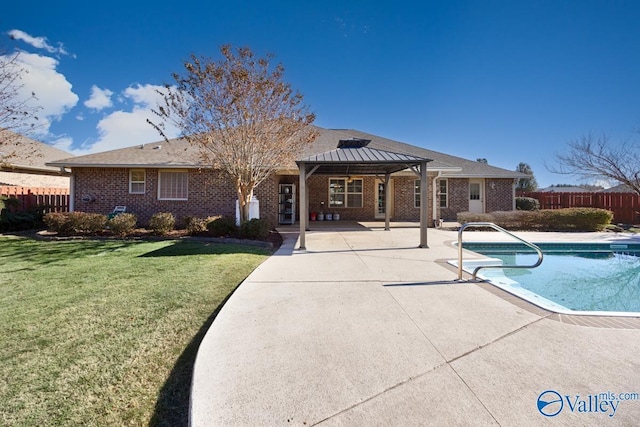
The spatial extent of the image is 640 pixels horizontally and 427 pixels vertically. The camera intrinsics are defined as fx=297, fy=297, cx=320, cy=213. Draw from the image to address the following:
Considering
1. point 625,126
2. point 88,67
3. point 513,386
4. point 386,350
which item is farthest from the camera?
point 625,126

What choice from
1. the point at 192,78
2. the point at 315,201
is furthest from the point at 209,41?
the point at 315,201

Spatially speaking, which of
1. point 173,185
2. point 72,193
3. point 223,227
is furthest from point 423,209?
point 72,193

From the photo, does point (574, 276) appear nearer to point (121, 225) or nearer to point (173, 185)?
point (121, 225)

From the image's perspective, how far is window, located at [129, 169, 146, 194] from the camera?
43.8 ft

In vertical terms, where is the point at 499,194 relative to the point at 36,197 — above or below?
above

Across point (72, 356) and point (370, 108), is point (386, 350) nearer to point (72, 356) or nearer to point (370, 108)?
point (72, 356)

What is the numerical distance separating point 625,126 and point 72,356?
81.5ft

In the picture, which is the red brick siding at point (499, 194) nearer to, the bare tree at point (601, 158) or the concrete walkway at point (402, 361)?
the bare tree at point (601, 158)

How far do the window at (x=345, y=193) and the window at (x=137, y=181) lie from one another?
9246 millimetres

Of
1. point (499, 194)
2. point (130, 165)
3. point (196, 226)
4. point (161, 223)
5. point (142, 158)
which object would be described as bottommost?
point (196, 226)

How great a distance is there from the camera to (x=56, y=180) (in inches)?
766

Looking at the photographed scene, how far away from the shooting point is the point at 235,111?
31.3 ft

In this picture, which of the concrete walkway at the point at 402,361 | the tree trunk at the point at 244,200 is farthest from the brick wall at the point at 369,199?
the concrete walkway at the point at 402,361

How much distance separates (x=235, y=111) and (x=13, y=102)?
28.2 ft
